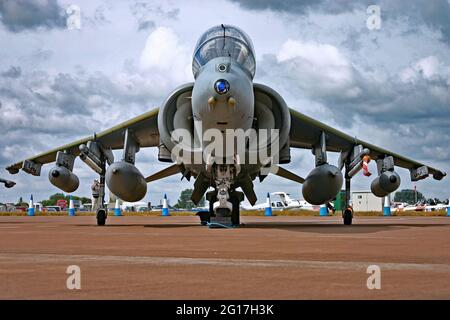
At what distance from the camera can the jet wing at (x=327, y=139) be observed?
21766 mm

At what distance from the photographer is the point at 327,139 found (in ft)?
74.8

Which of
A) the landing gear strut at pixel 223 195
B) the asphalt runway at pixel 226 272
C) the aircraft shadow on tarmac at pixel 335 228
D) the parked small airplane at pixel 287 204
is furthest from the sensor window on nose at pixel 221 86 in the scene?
the parked small airplane at pixel 287 204

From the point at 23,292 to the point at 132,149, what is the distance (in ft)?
55.8

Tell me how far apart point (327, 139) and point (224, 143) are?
24.2 ft

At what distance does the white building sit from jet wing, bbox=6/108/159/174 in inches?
1978

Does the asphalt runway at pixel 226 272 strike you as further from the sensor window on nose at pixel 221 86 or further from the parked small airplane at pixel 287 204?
the parked small airplane at pixel 287 204

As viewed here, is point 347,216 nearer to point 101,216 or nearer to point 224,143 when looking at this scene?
point 224,143

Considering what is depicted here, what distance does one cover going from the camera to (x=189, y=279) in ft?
18.9

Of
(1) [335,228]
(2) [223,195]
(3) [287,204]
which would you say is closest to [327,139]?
(1) [335,228]

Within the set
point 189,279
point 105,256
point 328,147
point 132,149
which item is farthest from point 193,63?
point 189,279

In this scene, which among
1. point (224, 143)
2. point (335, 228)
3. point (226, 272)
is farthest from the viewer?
point (335, 228)

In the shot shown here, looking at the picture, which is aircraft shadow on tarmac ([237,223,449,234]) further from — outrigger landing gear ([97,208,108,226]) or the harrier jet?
outrigger landing gear ([97,208,108,226])

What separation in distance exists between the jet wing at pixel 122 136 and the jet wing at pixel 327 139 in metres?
4.82
